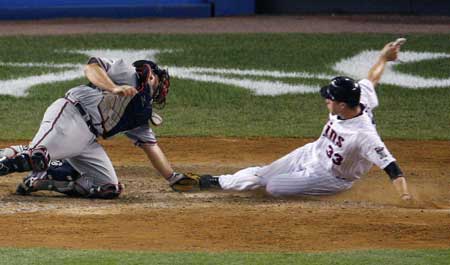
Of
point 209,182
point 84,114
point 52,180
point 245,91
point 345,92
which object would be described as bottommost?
point 245,91

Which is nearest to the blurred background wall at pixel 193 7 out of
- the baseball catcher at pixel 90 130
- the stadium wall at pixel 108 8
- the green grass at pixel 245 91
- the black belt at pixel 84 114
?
the stadium wall at pixel 108 8

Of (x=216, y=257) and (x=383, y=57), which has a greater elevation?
(x=383, y=57)

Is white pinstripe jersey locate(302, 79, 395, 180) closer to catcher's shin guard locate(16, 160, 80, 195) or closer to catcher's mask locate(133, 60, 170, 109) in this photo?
catcher's mask locate(133, 60, 170, 109)

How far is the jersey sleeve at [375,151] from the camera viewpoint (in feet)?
28.1

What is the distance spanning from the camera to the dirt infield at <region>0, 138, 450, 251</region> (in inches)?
302

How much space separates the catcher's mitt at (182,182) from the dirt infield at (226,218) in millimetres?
106

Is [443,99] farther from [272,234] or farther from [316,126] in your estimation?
[272,234]

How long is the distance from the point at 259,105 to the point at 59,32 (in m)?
4.76

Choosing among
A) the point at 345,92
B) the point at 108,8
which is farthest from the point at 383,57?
the point at 108,8

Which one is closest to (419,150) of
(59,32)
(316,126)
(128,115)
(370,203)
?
(316,126)

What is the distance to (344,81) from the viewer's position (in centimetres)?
888

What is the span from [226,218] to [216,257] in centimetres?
131

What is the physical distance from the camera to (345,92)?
8.83 meters

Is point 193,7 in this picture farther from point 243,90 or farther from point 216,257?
point 216,257
